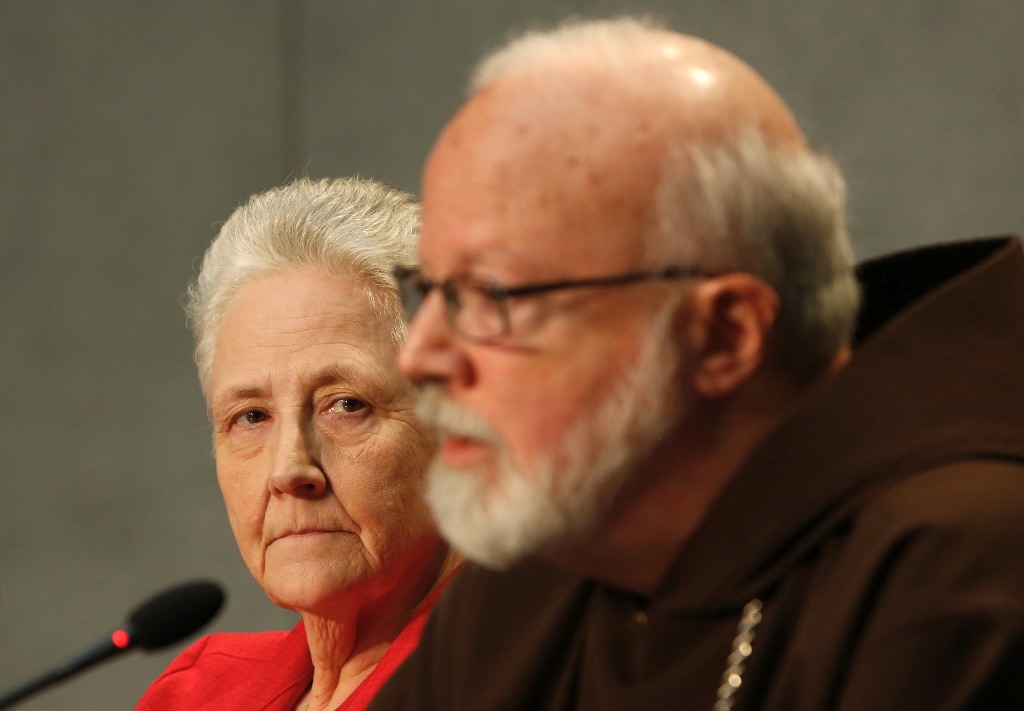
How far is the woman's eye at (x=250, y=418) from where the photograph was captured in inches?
85.7

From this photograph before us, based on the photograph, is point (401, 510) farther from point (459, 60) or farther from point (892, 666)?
point (459, 60)

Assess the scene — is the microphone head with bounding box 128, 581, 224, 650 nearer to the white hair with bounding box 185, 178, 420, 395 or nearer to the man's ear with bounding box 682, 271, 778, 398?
the white hair with bounding box 185, 178, 420, 395

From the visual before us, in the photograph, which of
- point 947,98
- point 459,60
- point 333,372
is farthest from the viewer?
point 459,60

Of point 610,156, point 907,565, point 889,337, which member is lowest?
point 907,565

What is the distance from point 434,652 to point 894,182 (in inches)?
70.7

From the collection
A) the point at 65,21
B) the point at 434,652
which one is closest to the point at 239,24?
the point at 65,21

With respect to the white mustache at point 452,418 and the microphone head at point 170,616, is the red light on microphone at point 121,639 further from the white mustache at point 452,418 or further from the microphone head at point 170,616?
the white mustache at point 452,418

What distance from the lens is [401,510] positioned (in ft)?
6.93

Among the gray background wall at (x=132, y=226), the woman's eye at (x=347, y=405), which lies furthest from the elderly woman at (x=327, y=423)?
the gray background wall at (x=132, y=226)

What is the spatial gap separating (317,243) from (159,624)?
2.40 ft

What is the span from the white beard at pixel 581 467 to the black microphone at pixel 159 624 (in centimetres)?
52

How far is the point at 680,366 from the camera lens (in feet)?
4.34

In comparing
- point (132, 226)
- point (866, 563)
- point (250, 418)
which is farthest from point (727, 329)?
point (132, 226)

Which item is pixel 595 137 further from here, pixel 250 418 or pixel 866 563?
pixel 250 418
